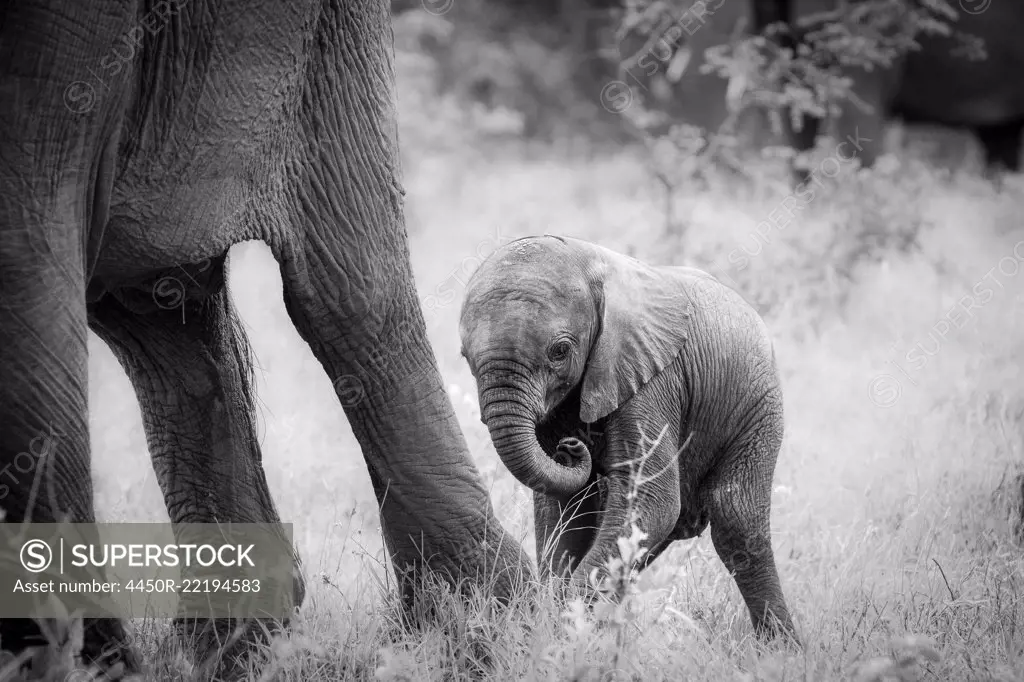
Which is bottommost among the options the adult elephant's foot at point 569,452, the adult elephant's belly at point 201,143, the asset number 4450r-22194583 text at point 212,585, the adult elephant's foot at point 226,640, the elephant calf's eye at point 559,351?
the adult elephant's foot at point 226,640

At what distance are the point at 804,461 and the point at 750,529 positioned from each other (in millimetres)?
1715

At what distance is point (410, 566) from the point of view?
3.42 meters

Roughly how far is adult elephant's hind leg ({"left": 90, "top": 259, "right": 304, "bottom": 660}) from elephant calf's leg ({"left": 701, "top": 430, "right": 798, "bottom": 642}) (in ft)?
4.00

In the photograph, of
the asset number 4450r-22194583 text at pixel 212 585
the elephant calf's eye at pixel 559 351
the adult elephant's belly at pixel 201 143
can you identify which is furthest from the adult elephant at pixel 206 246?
the elephant calf's eye at pixel 559 351

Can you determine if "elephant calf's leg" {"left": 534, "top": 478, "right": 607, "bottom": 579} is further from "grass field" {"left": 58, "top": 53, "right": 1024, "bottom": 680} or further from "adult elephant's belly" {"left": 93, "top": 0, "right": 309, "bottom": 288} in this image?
"adult elephant's belly" {"left": 93, "top": 0, "right": 309, "bottom": 288}

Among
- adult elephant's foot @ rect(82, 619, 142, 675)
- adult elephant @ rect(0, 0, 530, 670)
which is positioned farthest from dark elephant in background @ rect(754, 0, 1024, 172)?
adult elephant's foot @ rect(82, 619, 142, 675)

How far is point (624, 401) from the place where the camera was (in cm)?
338

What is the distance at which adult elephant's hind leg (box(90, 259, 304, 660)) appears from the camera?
11.4 feet

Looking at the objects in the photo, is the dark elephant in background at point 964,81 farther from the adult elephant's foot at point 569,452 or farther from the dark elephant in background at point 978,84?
the adult elephant's foot at point 569,452

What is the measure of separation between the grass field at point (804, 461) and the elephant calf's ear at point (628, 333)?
58 cm

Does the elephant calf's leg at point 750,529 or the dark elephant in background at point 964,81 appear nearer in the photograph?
the elephant calf's leg at point 750,529

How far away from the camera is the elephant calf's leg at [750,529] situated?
11.7 feet

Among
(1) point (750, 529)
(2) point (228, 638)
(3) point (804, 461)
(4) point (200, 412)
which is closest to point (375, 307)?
(4) point (200, 412)

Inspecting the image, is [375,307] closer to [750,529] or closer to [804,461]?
[750,529]
